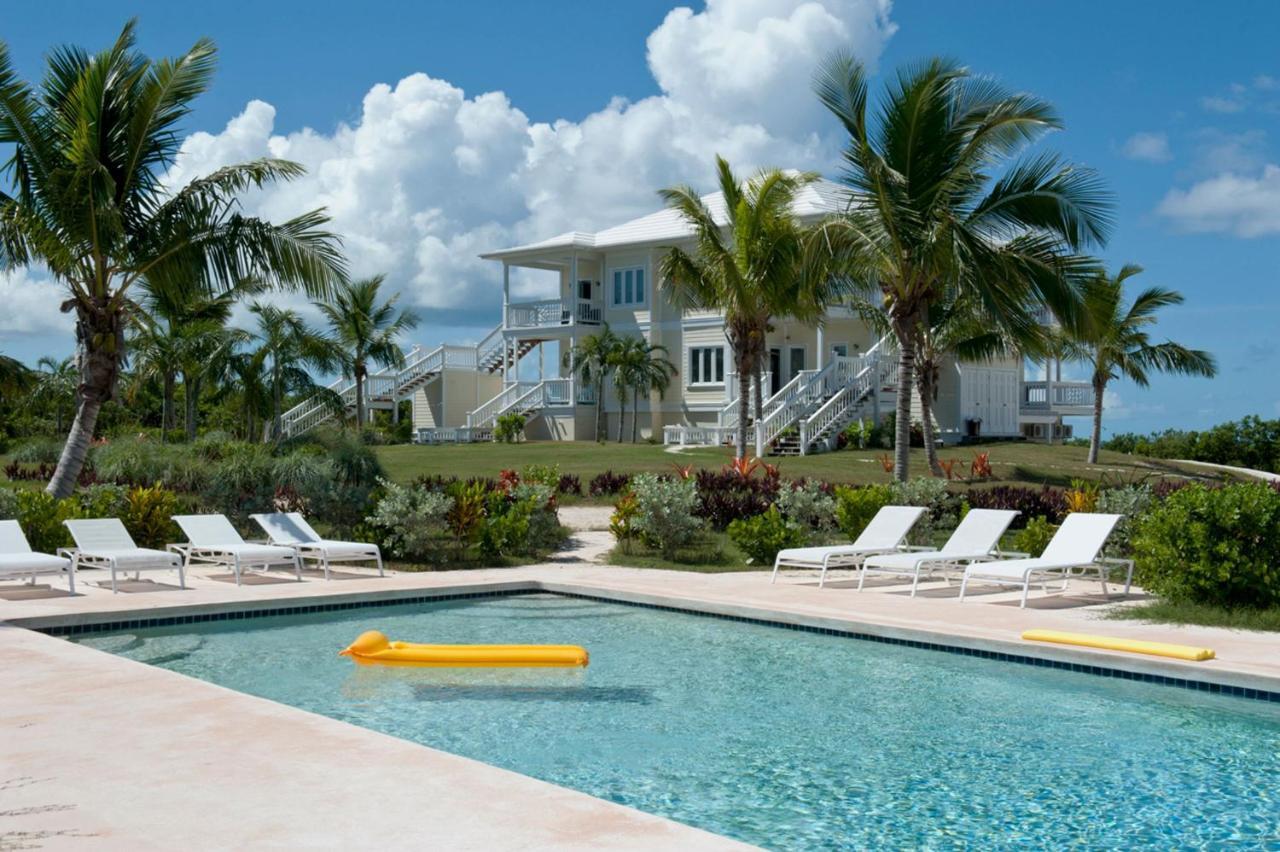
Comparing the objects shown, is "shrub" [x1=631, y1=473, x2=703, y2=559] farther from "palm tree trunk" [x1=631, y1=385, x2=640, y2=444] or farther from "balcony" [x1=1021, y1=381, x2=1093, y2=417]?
"balcony" [x1=1021, y1=381, x2=1093, y2=417]

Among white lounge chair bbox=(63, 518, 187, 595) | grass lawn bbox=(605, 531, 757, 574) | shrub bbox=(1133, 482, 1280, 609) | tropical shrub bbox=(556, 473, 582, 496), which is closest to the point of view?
shrub bbox=(1133, 482, 1280, 609)

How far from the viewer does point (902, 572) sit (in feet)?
52.7

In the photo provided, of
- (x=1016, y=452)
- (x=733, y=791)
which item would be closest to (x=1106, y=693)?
(x=733, y=791)

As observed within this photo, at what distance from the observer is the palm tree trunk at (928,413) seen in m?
26.8

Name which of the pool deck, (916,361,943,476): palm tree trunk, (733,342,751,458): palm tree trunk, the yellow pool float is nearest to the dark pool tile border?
the pool deck

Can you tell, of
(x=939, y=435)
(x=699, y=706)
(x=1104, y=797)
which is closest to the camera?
(x=1104, y=797)

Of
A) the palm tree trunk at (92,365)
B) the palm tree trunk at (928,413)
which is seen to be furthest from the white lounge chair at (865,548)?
the palm tree trunk at (928,413)

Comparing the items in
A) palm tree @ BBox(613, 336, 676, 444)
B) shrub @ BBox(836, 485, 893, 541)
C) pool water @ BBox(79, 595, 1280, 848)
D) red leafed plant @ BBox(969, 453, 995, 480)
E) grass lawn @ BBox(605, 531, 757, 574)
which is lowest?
pool water @ BBox(79, 595, 1280, 848)

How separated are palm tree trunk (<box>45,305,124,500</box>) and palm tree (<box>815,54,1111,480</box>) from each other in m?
10.8

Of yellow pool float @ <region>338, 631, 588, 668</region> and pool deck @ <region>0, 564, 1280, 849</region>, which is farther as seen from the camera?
yellow pool float @ <region>338, 631, 588, 668</region>

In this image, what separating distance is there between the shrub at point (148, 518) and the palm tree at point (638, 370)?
75.8 feet

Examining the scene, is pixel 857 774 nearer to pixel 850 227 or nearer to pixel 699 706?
pixel 699 706

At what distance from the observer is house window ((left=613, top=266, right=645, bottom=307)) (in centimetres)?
4284

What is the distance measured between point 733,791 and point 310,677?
14.0ft
